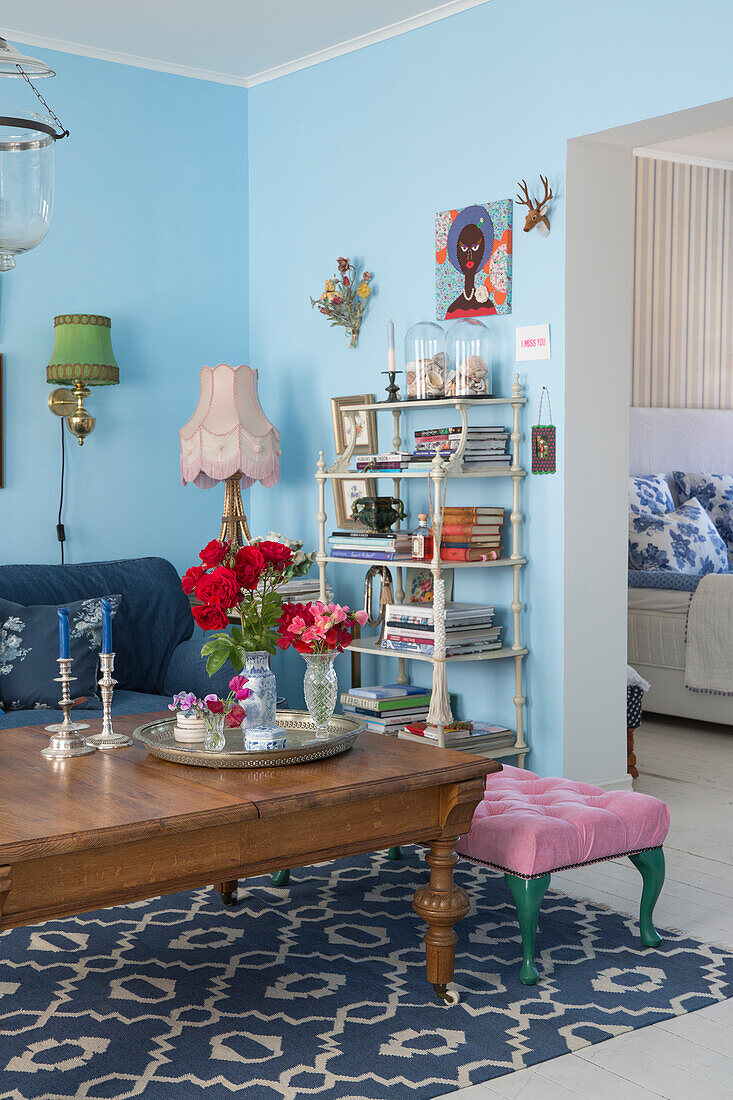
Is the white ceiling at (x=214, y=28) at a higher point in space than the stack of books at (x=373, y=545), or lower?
higher

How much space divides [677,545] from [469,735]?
2228mm

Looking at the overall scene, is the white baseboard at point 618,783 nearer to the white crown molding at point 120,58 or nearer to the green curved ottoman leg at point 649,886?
the green curved ottoman leg at point 649,886

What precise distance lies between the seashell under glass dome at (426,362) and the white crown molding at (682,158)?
2837 millimetres

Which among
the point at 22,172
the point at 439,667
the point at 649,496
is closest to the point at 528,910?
the point at 439,667

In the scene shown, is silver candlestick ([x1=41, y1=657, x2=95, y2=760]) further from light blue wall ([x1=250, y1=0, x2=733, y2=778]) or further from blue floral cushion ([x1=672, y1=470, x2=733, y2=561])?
blue floral cushion ([x1=672, y1=470, x2=733, y2=561])

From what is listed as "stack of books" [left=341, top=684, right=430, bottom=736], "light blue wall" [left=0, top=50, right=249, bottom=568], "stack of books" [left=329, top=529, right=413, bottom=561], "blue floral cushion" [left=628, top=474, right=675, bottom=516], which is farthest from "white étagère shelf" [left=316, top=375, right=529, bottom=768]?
"blue floral cushion" [left=628, top=474, right=675, bottom=516]

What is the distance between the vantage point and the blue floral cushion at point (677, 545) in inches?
227

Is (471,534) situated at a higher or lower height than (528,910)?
higher

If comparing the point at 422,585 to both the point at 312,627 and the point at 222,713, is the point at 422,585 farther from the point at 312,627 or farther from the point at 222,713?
the point at 222,713

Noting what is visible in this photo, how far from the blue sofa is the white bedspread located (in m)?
2.26

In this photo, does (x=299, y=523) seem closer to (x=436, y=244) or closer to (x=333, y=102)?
(x=436, y=244)

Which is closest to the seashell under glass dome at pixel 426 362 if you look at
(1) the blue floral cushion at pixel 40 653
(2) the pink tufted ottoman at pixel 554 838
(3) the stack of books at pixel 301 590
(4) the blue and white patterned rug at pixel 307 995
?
(3) the stack of books at pixel 301 590

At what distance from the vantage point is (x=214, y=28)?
4512 mm

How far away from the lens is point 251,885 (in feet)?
11.2
